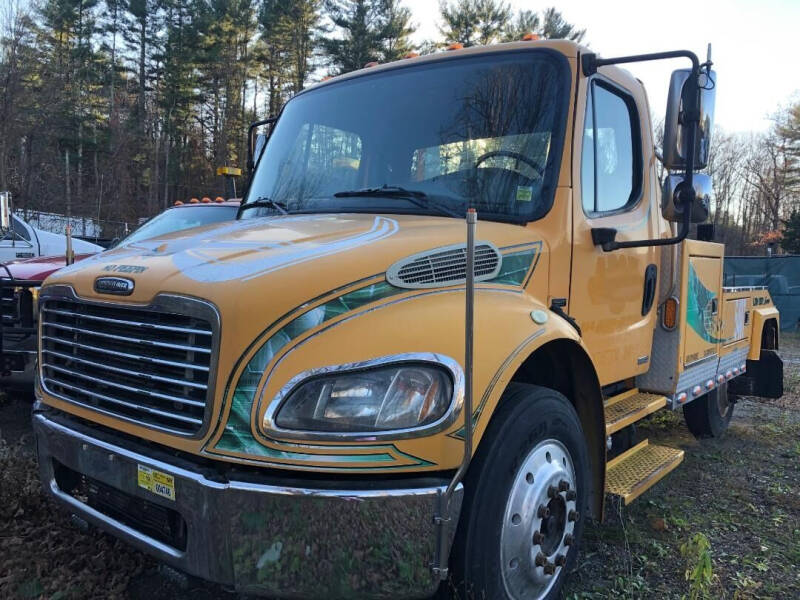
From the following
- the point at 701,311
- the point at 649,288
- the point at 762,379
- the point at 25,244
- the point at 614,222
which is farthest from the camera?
the point at 25,244

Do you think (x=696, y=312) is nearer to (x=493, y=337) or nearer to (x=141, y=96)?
(x=493, y=337)

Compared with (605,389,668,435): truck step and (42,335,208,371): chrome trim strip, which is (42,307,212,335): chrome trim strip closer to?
(42,335,208,371): chrome trim strip

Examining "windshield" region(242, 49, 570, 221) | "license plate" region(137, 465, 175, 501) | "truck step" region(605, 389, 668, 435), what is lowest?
"truck step" region(605, 389, 668, 435)

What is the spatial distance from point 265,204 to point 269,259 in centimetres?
131

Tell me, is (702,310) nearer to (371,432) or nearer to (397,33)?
(371,432)

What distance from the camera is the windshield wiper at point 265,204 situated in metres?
3.38

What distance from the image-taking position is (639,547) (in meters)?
3.46

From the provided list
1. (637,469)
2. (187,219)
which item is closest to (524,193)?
(637,469)

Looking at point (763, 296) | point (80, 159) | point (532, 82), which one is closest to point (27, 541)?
point (532, 82)

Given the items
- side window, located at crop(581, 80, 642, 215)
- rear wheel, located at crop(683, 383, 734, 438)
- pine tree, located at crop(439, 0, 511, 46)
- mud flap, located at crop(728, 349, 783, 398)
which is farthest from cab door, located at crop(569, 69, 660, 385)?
pine tree, located at crop(439, 0, 511, 46)

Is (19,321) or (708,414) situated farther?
(708,414)

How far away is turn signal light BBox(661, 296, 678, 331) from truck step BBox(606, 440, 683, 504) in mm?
758

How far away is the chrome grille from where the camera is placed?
6.73 feet

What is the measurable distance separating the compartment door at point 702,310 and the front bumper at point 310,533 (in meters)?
2.72
